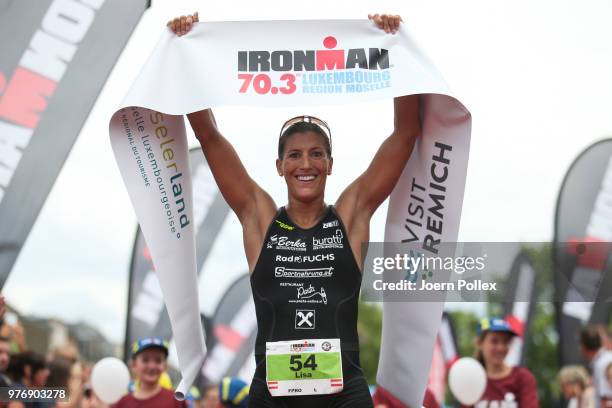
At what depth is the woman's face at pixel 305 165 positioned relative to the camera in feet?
15.9

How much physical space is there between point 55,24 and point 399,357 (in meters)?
6.25

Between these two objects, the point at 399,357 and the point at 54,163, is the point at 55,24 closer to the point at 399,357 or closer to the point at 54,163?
the point at 54,163

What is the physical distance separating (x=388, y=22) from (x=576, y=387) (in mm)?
7120

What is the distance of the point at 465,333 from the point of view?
6169 cm

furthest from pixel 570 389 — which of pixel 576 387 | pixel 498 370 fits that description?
pixel 498 370

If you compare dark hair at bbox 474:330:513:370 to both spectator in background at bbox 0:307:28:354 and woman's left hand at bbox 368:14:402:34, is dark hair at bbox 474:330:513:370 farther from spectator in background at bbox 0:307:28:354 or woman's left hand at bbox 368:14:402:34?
spectator in background at bbox 0:307:28:354

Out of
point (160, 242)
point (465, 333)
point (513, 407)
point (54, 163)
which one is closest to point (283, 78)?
point (160, 242)

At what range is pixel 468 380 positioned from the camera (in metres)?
8.86

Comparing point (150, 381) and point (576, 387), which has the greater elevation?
point (576, 387)

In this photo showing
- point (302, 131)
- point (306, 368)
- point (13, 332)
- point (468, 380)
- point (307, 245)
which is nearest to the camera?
point (306, 368)

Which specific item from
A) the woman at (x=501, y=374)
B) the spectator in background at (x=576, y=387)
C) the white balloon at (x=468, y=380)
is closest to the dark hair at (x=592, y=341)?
the spectator in background at (x=576, y=387)

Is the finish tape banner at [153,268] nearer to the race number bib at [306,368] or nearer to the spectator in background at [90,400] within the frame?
the spectator in background at [90,400]

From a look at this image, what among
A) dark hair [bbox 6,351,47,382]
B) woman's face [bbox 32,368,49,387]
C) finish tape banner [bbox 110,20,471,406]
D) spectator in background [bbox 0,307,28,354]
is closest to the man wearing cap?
woman's face [bbox 32,368,49,387]

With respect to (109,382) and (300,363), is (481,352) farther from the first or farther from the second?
(300,363)
